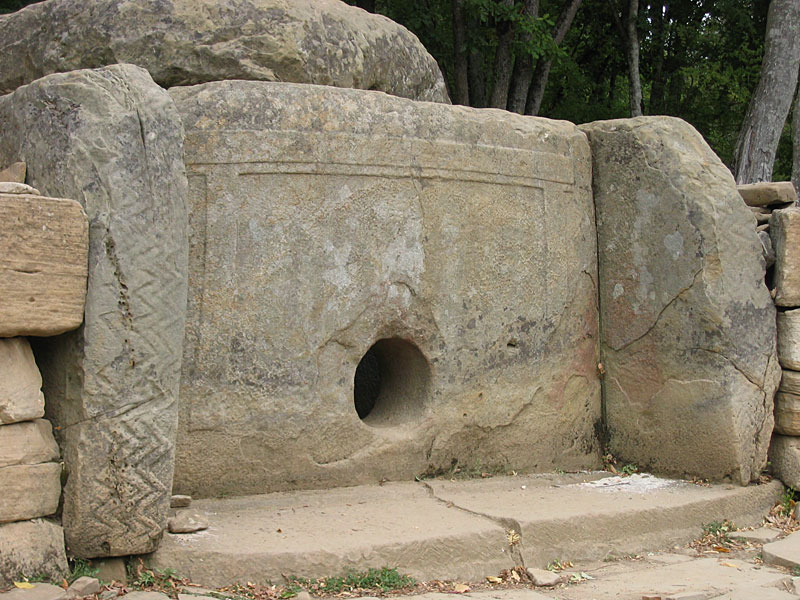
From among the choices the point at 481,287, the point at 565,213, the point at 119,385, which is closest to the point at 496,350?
the point at 481,287

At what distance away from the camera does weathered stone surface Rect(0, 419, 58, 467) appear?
319cm

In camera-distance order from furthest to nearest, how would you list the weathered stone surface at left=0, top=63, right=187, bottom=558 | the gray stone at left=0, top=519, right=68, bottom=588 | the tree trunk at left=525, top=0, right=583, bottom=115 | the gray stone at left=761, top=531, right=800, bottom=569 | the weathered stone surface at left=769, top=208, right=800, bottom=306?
the tree trunk at left=525, top=0, right=583, bottom=115 → the weathered stone surface at left=769, top=208, right=800, bottom=306 → the gray stone at left=761, top=531, right=800, bottom=569 → the weathered stone surface at left=0, top=63, right=187, bottom=558 → the gray stone at left=0, top=519, right=68, bottom=588

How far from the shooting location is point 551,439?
196 inches

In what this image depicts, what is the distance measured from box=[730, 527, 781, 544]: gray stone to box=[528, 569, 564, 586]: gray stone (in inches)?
45.2

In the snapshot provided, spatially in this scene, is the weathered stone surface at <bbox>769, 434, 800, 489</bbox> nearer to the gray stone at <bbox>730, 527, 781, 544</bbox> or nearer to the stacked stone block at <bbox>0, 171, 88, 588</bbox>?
the gray stone at <bbox>730, 527, 781, 544</bbox>

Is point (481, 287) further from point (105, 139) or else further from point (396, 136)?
point (105, 139)

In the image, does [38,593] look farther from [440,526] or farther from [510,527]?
[510,527]

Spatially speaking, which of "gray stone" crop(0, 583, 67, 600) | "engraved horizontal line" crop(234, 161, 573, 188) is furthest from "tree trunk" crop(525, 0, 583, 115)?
"gray stone" crop(0, 583, 67, 600)

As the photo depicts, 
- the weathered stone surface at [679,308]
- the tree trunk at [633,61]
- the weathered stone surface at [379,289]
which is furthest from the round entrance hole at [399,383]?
the tree trunk at [633,61]

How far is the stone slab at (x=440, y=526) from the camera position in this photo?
346 cm

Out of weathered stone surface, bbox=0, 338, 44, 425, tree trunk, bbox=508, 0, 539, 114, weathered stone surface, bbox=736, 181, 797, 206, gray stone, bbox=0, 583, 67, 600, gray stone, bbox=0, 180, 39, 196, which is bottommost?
gray stone, bbox=0, 583, 67, 600

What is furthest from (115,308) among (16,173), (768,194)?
(768,194)

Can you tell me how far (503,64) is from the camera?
9.23m

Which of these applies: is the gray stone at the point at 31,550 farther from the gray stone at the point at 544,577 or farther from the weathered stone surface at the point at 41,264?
the gray stone at the point at 544,577
